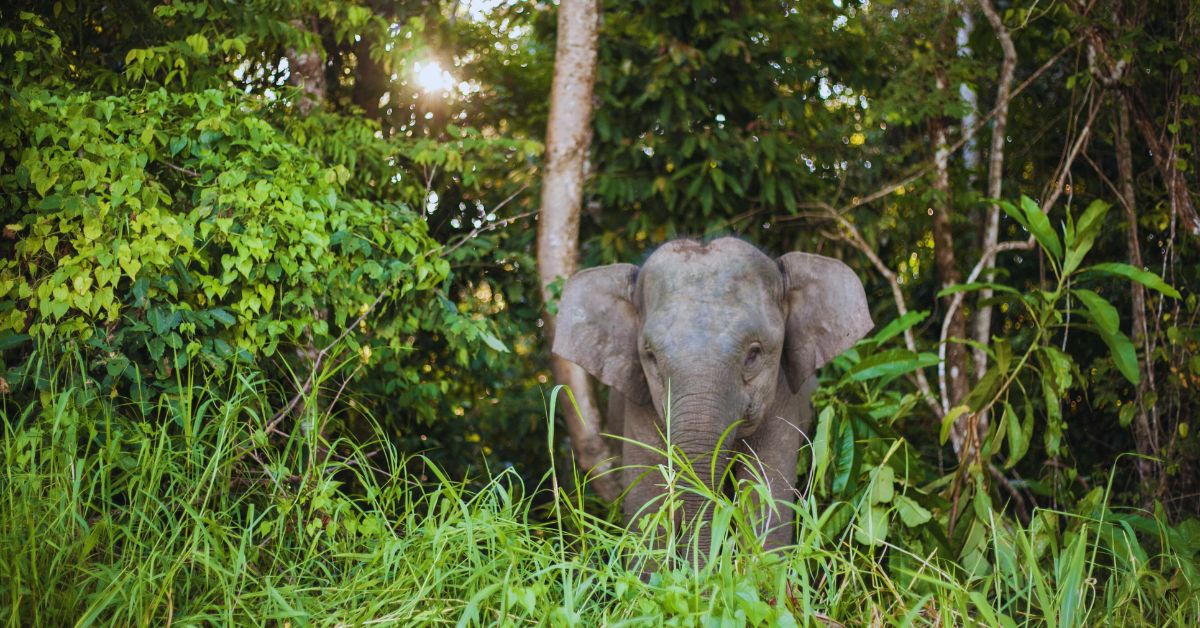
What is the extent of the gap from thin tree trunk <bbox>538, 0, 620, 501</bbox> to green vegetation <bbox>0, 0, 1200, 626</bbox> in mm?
212

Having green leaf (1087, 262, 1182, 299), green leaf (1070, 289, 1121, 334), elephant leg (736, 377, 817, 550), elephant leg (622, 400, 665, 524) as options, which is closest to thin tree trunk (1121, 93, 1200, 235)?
green leaf (1087, 262, 1182, 299)

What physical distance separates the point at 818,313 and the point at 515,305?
8.21ft

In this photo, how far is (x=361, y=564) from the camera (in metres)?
3.31

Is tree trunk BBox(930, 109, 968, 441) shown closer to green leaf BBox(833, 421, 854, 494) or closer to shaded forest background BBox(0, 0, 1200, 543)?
shaded forest background BBox(0, 0, 1200, 543)

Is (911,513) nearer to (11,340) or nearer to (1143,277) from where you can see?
(1143,277)

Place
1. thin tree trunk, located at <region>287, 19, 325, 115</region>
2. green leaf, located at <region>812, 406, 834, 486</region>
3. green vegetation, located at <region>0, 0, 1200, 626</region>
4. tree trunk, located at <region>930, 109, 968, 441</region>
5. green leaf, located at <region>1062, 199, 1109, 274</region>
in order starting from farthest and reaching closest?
tree trunk, located at <region>930, 109, 968, 441</region> < thin tree trunk, located at <region>287, 19, 325, 115</region> < green leaf, located at <region>1062, 199, 1109, 274</region> < green leaf, located at <region>812, 406, 834, 486</region> < green vegetation, located at <region>0, 0, 1200, 626</region>

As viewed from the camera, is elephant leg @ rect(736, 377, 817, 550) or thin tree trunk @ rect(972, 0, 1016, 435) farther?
thin tree trunk @ rect(972, 0, 1016, 435)

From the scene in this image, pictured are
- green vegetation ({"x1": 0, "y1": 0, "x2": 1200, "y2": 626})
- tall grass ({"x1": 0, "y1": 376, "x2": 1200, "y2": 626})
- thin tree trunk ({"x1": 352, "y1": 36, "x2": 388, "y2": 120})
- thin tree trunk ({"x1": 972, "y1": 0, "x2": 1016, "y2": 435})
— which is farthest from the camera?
thin tree trunk ({"x1": 352, "y1": 36, "x2": 388, "y2": 120})

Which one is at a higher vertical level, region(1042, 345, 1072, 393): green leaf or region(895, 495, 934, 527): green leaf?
A: region(1042, 345, 1072, 393): green leaf

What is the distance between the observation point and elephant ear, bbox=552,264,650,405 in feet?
16.5

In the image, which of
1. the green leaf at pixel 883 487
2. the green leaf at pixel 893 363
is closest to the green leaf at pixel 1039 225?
the green leaf at pixel 893 363

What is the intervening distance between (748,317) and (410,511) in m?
1.60

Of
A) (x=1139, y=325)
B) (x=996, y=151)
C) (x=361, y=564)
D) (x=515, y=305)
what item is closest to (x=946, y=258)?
(x=996, y=151)

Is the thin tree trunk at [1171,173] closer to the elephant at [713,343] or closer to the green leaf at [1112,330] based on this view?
the green leaf at [1112,330]
